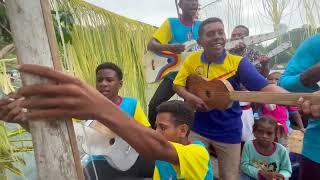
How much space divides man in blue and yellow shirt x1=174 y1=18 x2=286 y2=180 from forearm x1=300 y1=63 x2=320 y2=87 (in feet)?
2.16

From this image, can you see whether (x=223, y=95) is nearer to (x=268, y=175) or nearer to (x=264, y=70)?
(x=268, y=175)

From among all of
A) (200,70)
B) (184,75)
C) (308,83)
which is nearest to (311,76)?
(308,83)

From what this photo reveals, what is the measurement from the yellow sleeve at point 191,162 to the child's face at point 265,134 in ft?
4.74

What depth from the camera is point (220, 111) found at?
276 cm

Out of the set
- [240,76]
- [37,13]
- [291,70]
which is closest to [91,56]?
[240,76]

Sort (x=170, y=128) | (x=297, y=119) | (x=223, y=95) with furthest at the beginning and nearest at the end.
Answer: (x=297, y=119)
(x=223, y=95)
(x=170, y=128)

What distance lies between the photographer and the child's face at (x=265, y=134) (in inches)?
123

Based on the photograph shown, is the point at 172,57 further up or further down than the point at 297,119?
further up

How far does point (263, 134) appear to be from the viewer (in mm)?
3152

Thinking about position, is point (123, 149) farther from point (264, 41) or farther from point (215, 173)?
point (264, 41)

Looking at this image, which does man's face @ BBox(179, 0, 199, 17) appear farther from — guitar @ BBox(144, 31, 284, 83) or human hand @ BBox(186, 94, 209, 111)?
human hand @ BBox(186, 94, 209, 111)

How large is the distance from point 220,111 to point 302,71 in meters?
0.76

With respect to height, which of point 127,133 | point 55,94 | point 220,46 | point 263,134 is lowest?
point 263,134

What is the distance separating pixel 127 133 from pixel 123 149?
163 centimetres
